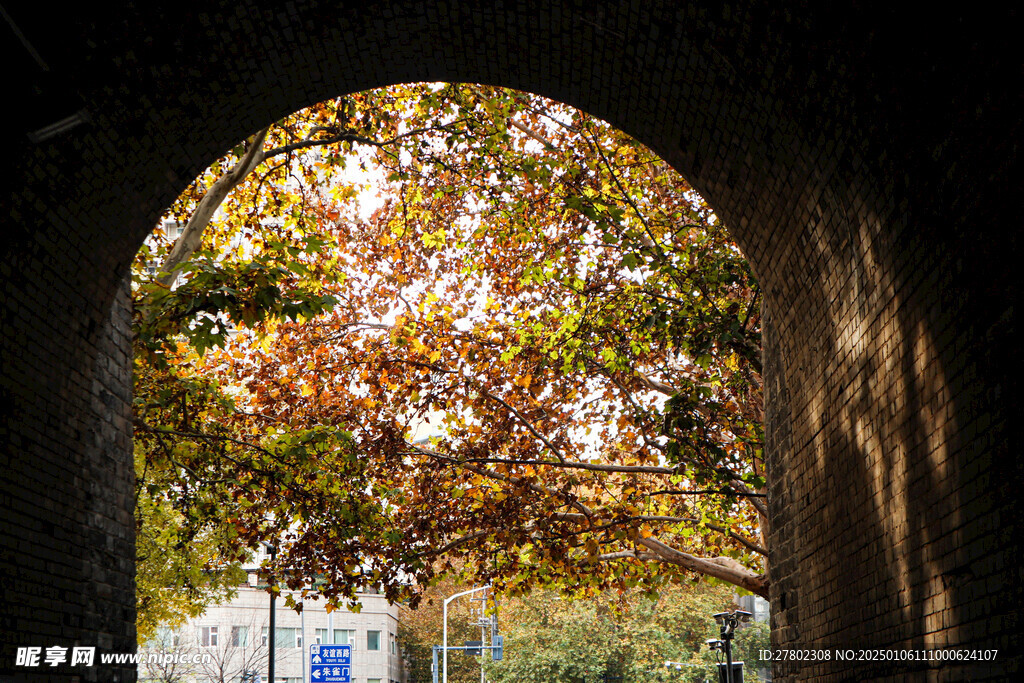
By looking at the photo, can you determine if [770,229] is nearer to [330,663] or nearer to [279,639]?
[330,663]

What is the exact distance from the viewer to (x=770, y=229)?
5.98 meters

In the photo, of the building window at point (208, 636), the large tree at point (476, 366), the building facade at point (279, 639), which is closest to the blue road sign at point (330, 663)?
the large tree at point (476, 366)

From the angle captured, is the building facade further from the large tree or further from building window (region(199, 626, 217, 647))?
the large tree

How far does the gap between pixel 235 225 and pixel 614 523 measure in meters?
6.58

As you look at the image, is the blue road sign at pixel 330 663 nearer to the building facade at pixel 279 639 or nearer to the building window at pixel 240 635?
the building facade at pixel 279 639

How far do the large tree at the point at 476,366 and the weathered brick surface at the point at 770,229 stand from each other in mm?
3238

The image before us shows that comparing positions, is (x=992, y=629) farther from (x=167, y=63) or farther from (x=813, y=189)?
(x=167, y=63)

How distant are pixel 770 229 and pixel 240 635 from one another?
142 ft

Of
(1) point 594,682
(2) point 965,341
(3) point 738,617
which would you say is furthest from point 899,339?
(1) point 594,682

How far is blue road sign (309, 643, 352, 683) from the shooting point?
19969 millimetres

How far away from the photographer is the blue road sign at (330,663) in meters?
20.0

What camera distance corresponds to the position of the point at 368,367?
1471cm

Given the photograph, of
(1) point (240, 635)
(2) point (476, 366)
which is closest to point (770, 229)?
(2) point (476, 366)

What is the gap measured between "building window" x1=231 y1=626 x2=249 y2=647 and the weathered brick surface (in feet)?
130
